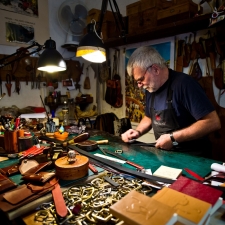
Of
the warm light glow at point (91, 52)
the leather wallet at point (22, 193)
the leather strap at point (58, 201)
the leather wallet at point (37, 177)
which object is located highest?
the warm light glow at point (91, 52)

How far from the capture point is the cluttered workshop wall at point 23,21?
3.21 m

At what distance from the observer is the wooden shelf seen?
2.31 m

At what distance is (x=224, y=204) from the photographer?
77 centimetres

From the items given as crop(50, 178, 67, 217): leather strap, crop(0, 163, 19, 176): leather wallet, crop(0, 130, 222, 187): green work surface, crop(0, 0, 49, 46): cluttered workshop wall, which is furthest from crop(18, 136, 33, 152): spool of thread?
crop(0, 0, 49, 46): cluttered workshop wall

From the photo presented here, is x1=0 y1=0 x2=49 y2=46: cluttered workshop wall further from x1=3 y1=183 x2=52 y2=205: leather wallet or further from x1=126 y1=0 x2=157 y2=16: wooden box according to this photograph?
x1=3 y1=183 x2=52 y2=205: leather wallet

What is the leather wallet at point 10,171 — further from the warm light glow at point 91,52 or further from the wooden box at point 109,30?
the wooden box at point 109,30

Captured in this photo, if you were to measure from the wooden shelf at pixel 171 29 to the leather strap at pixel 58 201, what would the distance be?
1665 millimetres

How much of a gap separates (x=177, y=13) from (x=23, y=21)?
264 centimetres

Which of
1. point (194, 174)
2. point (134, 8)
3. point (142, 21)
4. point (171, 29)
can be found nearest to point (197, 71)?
point (171, 29)

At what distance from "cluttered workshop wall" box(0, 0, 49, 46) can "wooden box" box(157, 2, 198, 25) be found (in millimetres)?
2242

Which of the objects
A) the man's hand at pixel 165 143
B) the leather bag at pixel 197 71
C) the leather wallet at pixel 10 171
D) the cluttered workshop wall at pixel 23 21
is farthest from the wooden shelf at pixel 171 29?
the leather wallet at pixel 10 171

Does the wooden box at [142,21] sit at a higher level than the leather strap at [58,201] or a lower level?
higher

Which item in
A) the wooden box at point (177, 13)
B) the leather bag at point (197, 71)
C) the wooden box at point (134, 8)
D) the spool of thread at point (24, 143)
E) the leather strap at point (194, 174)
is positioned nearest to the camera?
the leather strap at point (194, 174)

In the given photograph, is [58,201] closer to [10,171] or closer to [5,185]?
[5,185]
